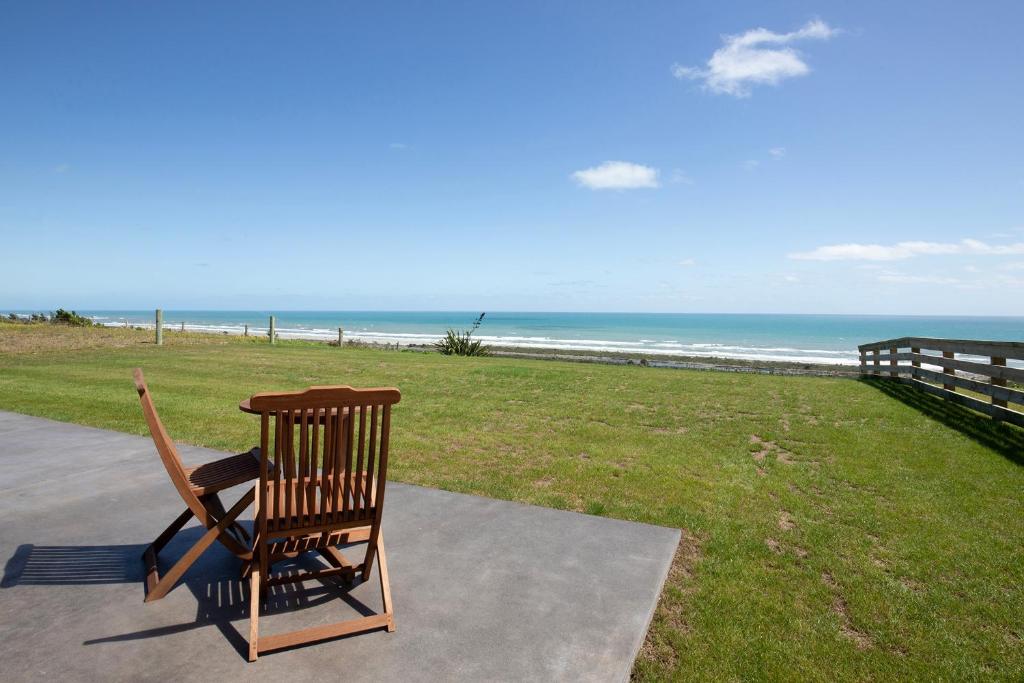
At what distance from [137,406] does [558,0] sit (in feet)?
38.2

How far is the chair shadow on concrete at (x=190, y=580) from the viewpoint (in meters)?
2.52

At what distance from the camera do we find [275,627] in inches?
97.7

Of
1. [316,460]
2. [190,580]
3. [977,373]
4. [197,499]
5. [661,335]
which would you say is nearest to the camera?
[316,460]

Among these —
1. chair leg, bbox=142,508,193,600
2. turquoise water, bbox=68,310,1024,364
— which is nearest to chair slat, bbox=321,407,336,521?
→ chair leg, bbox=142,508,193,600

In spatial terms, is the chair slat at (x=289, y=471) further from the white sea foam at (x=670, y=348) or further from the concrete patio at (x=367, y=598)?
the white sea foam at (x=670, y=348)

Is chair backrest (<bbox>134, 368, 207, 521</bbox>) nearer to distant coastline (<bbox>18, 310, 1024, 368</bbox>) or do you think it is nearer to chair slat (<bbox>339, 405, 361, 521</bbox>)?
chair slat (<bbox>339, 405, 361, 521</bbox>)

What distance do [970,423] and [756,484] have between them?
5.12 m

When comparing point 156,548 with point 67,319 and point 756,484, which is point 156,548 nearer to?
point 756,484

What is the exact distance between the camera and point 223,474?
2.89 meters

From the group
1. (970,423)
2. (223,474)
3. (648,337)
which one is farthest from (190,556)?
(648,337)

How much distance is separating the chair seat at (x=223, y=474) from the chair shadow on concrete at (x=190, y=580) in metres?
0.54

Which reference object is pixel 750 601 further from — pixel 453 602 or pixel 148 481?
pixel 148 481

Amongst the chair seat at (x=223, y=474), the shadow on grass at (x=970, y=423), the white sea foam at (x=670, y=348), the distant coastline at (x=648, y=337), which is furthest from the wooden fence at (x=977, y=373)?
the white sea foam at (x=670, y=348)

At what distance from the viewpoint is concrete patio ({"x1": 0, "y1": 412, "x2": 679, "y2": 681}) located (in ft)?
7.25
